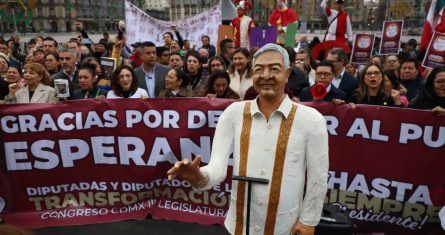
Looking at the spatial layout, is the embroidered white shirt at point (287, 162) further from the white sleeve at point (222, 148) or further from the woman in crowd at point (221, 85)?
the woman in crowd at point (221, 85)

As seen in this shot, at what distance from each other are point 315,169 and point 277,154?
0.23m

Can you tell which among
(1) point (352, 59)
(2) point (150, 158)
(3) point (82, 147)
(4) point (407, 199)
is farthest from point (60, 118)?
(1) point (352, 59)

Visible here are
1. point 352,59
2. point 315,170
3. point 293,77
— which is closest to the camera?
point 315,170

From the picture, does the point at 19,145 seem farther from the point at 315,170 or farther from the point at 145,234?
the point at 315,170

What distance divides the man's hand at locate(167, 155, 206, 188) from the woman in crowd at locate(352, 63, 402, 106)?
9.18ft

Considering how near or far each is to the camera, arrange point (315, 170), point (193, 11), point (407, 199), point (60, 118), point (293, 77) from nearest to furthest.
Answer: point (315, 170) → point (407, 199) → point (60, 118) → point (293, 77) → point (193, 11)

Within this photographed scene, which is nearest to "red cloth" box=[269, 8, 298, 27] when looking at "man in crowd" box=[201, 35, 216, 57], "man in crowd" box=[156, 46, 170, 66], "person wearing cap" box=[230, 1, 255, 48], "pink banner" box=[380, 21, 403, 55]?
"person wearing cap" box=[230, 1, 255, 48]

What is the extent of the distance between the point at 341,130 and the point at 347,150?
195mm

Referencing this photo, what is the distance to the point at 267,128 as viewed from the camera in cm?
224

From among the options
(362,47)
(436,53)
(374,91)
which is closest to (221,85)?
(374,91)

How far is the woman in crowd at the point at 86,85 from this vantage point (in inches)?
193

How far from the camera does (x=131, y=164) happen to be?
4.11m

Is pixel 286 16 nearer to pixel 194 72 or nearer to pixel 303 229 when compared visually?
pixel 194 72

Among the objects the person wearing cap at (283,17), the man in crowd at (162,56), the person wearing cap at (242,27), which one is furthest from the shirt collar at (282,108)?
the person wearing cap at (283,17)
